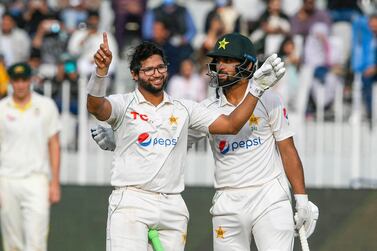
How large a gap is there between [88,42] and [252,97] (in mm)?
7643

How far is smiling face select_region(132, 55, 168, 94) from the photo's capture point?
8.44 metres

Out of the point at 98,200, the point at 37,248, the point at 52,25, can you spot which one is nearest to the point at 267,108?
the point at 37,248

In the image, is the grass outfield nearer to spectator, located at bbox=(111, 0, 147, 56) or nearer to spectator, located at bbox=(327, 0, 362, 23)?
spectator, located at bbox=(111, 0, 147, 56)

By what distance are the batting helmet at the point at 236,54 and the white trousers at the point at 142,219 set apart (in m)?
1.01

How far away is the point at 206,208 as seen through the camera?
43.3ft

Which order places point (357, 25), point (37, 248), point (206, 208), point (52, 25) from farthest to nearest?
point (52, 25)
point (357, 25)
point (206, 208)
point (37, 248)

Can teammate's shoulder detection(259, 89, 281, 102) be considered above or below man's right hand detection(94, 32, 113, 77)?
below

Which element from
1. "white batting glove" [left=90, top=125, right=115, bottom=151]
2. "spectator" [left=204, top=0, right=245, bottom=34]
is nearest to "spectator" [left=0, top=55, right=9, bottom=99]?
"spectator" [left=204, top=0, right=245, bottom=34]

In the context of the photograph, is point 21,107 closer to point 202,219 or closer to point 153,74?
point 202,219

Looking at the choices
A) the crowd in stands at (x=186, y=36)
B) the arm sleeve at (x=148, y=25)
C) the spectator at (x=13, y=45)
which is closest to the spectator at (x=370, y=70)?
the crowd in stands at (x=186, y=36)

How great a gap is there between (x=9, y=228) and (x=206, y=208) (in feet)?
7.88

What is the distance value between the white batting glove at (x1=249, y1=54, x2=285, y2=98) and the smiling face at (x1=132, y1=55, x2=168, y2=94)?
26.1 inches

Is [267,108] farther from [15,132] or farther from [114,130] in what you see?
[15,132]

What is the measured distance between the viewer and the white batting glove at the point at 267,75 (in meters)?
8.16
